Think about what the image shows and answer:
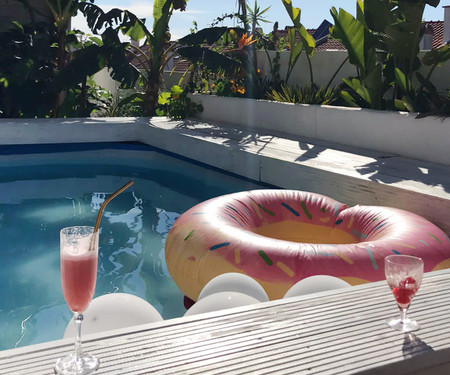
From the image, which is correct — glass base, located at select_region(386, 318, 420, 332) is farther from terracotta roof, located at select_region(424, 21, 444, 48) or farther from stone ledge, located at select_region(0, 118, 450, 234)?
terracotta roof, located at select_region(424, 21, 444, 48)

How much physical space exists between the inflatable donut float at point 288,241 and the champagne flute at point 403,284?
52.2 inches

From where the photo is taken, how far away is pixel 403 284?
1.43 metres

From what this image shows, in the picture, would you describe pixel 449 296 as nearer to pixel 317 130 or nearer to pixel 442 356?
pixel 442 356

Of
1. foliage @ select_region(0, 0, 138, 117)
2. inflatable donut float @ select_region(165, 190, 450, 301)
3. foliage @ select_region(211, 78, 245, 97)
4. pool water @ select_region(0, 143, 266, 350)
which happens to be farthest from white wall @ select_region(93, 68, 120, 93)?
inflatable donut float @ select_region(165, 190, 450, 301)

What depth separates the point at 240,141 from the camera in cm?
684

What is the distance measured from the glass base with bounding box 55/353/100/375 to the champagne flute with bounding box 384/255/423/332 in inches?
28.8

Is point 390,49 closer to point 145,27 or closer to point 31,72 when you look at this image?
point 145,27

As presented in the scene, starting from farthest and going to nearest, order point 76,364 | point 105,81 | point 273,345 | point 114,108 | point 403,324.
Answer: point 105,81 → point 114,108 → point 403,324 → point 273,345 → point 76,364

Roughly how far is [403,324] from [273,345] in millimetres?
350

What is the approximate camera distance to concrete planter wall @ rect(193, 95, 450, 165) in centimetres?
554

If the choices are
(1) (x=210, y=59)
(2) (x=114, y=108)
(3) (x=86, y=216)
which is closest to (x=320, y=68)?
(1) (x=210, y=59)

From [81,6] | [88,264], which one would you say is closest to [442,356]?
[88,264]

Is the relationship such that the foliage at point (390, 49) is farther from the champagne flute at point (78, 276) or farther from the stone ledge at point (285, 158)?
the champagne flute at point (78, 276)

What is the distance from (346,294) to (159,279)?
8.03 feet
